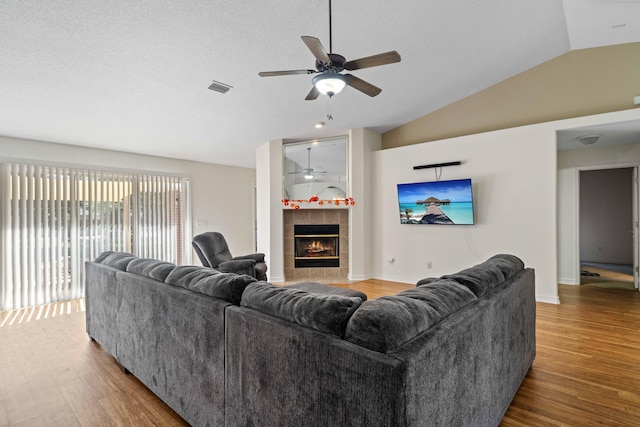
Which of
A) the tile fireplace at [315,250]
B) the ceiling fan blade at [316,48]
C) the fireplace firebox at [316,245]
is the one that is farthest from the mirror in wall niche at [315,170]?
the ceiling fan blade at [316,48]

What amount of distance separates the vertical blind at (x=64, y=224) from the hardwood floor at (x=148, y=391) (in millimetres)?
1019

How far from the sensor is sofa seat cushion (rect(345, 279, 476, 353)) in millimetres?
1049

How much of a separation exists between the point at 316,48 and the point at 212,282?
5.67 ft

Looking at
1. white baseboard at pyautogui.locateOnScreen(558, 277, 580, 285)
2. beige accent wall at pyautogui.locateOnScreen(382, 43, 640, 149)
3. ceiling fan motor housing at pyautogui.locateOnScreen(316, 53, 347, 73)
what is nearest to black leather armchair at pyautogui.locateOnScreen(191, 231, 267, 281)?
ceiling fan motor housing at pyautogui.locateOnScreen(316, 53, 347, 73)

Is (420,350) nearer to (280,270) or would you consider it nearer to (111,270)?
(111,270)

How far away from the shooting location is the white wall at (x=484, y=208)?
4.49m

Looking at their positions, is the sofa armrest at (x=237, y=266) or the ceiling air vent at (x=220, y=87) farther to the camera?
the sofa armrest at (x=237, y=266)

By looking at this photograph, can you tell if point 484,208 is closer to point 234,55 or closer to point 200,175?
point 234,55

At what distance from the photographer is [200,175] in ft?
23.0

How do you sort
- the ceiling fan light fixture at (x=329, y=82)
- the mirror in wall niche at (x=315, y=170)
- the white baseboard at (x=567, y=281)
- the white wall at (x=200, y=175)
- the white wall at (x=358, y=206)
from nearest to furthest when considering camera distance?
the ceiling fan light fixture at (x=329, y=82) < the white wall at (x=200, y=175) < the white baseboard at (x=567, y=281) < the white wall at (x=358, y=206) < the mirror in wall niche at (x=315, y=170)

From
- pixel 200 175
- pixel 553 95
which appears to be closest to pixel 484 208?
pixel 553 95

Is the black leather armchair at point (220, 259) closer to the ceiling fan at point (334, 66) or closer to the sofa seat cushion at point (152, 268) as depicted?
the sofa seat cushion at point (152, 268)

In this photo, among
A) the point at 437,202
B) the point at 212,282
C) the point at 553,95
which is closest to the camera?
the point at 212,282

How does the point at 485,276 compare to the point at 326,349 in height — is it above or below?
above
